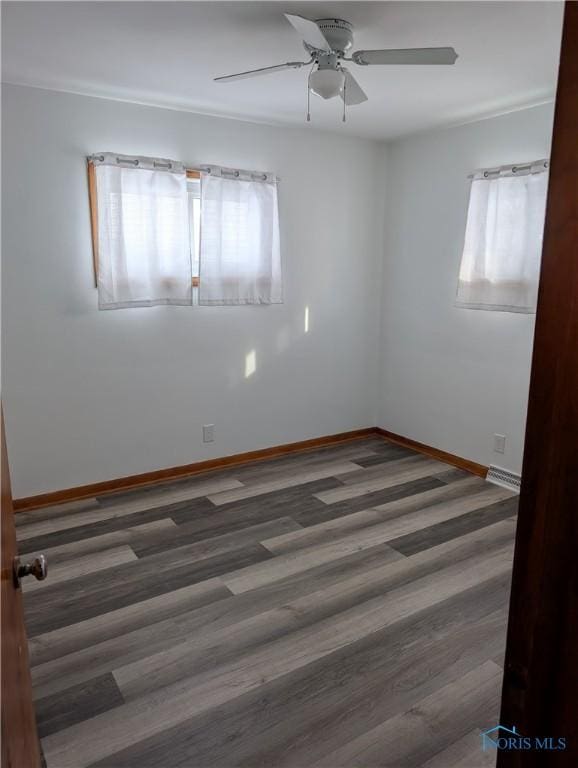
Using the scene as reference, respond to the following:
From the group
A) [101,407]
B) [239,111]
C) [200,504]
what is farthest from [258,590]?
[239,111]

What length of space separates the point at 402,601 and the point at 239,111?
3.08 meters

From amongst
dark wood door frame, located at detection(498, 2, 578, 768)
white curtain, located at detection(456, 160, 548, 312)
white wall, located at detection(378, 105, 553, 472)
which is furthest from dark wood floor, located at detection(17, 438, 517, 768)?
white curtain, located at detection(456, 160, 548, 312)

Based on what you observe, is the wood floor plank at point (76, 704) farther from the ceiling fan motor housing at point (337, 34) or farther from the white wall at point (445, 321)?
the white wall at point (445, 321)

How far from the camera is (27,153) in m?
3.01

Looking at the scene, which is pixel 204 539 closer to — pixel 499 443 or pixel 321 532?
pixel 321 532

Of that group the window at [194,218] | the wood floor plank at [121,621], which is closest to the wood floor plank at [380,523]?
the wood floor plank at [121,621]

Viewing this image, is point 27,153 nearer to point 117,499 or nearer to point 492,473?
point 117,499

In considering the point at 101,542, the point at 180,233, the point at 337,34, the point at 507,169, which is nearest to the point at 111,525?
the point at 101,542

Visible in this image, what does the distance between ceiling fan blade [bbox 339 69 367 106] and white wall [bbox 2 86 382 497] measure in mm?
1391

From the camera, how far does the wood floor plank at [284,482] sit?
3.53m

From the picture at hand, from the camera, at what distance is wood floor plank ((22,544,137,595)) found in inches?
101

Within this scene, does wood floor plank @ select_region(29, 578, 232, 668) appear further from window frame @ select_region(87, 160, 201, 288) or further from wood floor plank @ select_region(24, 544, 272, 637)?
window frame @ select_region(87, 160, 201, 288)

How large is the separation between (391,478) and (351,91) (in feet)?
8.29

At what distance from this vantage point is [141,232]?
11.0ft
